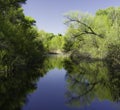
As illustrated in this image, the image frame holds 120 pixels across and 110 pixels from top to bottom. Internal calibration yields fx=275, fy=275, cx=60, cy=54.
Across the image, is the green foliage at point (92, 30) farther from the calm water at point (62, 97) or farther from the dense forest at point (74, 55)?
the calm water at point (62, 97)

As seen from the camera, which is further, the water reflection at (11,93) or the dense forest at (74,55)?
the dense forest at (74,55)

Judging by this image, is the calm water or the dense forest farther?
the dense forest

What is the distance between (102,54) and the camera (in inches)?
1578

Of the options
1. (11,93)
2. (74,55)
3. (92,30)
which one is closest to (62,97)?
(11,93)

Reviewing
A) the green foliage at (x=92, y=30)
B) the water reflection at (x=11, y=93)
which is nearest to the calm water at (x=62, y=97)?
the water reflection at (x=11, y=93)

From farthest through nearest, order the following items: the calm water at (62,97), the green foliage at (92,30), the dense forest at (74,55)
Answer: the green foliage at (92,30)
the dense forest at (74,55)
the calm water at (62,97)

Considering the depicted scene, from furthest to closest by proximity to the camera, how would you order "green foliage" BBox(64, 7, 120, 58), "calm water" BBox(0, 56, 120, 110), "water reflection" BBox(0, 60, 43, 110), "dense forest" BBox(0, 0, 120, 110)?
"green foliage" BBox(64, 7, 120, 58) → "dense forest" BBox(0, 0, 120, 110) → "calm water" BBox(0, 56, 120, 110) → "water reflection" BBox(0, 60, 43, 110)

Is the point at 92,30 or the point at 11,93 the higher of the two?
the point at 92,30

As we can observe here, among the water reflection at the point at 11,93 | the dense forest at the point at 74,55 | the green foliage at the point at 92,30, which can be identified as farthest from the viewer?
the green foliage at the point at 92,30

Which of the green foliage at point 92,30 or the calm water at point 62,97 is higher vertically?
the green foliage at point 92,30

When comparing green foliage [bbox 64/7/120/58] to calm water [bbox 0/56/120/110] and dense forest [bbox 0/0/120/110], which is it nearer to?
dense forest [bbox 0/0/120/110]

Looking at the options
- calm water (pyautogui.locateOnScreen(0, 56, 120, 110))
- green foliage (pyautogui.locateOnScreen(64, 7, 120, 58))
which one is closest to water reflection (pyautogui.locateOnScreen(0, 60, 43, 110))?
calm water (pyautogui.locateOnScreen(0, 56, 120, 110))

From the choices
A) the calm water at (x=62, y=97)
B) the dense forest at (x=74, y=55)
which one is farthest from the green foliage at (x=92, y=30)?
the calm water at (x=62, y=97)

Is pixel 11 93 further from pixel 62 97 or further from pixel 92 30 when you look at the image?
pixel 92 30
